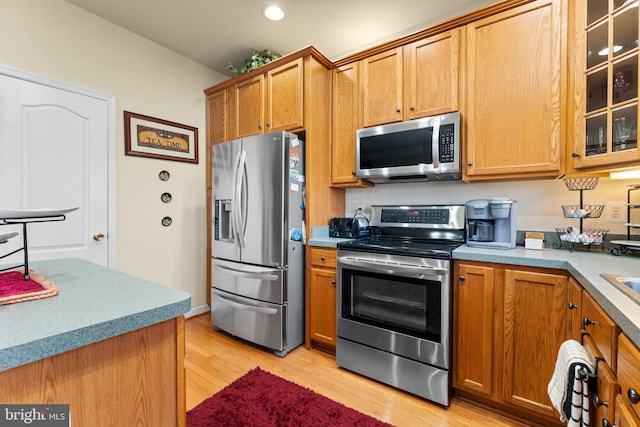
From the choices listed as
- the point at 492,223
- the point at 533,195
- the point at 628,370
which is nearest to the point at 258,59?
the point at 492,223

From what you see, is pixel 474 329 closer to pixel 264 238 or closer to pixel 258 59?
pixel 264 238

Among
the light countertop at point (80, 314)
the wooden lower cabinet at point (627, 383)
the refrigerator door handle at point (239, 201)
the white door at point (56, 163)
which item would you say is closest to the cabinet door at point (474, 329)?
the wooden lower cabinet at point (627, 383)

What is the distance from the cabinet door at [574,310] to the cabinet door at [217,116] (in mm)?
2934

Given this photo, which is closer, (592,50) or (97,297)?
(97,297)

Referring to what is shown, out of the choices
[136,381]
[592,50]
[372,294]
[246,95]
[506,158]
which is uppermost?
[246,95]

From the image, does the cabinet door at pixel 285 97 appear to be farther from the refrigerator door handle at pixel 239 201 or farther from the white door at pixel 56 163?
the white door at pixel 56 163

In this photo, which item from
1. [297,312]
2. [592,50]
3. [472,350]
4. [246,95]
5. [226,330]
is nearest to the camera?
[592,50]

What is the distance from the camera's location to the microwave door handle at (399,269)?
1751 millimetres

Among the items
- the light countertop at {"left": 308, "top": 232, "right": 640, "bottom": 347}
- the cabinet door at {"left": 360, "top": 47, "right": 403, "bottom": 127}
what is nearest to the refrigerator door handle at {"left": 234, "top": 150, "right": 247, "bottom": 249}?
the cabinet door at {"left": 360, "top": 47, "right": 403, "bottom": 127}

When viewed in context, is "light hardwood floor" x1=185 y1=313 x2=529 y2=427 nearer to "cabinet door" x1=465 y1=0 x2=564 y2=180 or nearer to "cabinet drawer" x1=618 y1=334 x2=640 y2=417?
"cabinet drawer" x1=618 y1=334 x2=640 y2=417

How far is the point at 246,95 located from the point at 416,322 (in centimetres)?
246

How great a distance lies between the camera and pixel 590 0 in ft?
5.32

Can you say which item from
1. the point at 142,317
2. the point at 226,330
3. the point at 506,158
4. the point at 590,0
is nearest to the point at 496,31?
the point at 590,0

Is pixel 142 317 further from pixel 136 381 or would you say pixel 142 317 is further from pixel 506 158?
pixel 506 158
